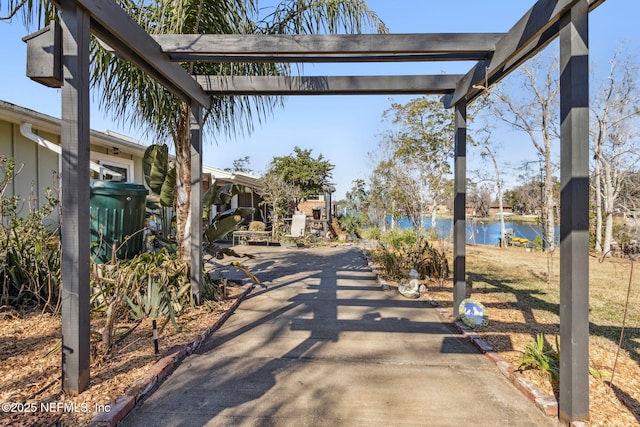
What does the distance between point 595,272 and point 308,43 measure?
10.9 meters

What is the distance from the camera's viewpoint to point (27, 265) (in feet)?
14.0

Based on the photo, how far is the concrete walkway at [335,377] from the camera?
8.30 feet

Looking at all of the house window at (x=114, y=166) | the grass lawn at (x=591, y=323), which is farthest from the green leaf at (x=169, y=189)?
the grass lawn at (x=591, y=323)

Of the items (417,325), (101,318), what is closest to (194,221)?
(101,318)

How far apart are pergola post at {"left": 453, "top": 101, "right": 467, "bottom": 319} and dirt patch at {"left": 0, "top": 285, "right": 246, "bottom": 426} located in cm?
330

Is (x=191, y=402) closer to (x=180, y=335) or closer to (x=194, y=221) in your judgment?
(x=180, y=335)

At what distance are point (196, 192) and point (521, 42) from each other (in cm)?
435

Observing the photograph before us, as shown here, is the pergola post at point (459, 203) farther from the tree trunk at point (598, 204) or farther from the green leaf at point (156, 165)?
the tree trunk at point (598, 204)

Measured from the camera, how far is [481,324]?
4180mm

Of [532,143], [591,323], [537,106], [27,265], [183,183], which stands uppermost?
[537,106]

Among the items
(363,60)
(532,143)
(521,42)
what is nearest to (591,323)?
(521,42)

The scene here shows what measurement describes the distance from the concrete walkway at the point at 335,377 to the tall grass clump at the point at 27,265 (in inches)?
88.6

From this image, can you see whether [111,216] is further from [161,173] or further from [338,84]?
[338,84]

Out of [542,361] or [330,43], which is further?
[330,43]
